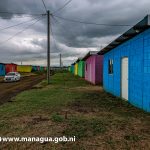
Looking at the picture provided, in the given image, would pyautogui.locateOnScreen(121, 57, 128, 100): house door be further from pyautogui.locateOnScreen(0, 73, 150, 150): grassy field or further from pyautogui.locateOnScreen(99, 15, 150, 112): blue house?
pyautogui.locateOnScreen(0, 73, 150, 150): grassy field

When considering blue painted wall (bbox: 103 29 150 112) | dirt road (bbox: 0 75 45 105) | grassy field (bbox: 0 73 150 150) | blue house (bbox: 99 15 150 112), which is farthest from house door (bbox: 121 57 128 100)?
dirt road (bbox: 0 75 45 105)

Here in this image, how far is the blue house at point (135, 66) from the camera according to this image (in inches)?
324

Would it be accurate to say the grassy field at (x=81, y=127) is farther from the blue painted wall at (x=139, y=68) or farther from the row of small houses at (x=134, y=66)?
the row of small houses at (x=134, y=66)

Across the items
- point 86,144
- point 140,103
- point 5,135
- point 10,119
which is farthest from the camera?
point 140,103

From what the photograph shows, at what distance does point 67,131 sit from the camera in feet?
18.5

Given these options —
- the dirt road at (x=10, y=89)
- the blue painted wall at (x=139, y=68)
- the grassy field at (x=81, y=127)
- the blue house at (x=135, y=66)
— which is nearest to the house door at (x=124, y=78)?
the blue house at (x=135, y=66)

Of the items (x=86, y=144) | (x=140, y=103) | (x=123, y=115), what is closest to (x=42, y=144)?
(x=86, y=144)

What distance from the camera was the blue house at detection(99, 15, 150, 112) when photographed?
27.0 ft

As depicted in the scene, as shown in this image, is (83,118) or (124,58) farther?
(124,58)

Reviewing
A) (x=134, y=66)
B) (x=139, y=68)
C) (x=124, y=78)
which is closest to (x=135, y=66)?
(x=134, y=66)

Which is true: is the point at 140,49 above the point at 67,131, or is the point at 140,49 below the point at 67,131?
above

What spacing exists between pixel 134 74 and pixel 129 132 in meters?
4.75

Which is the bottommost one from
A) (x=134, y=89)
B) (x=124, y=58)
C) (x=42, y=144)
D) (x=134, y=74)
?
(x=42, y=144)

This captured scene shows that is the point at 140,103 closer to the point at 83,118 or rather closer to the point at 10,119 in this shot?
the point at 83,118
